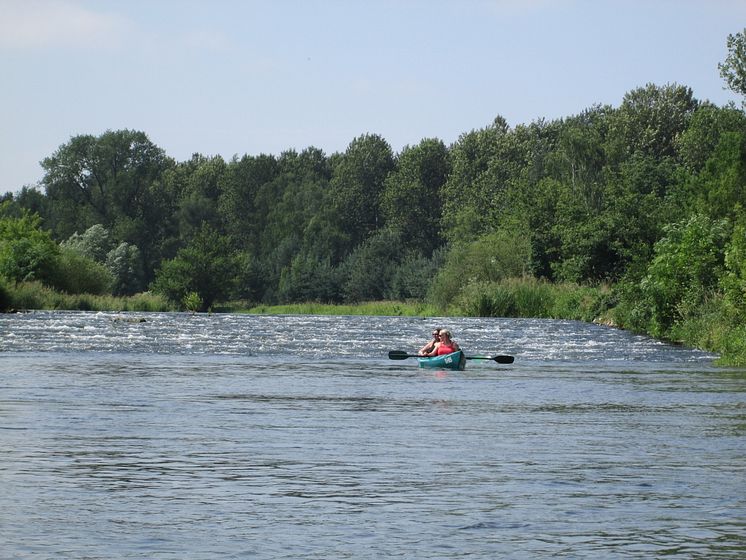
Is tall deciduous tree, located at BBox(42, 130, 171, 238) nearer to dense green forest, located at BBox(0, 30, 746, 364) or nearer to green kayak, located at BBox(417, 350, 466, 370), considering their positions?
dense green forest, located at BBox(0, 30, 746, 364)

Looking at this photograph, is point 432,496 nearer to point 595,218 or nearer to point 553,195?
point 595,218

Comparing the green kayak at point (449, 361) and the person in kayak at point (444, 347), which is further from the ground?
the person in kayak at point (444, 347)

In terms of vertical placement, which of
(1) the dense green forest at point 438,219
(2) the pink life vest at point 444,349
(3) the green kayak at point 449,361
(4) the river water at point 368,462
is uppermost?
(1) the dense green forest at point 438,219

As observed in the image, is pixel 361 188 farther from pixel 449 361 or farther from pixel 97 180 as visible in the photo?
pixel 449 361

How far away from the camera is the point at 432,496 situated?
14039 millimetres

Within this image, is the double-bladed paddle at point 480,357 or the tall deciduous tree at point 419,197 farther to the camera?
the tall deciduous tree at point 419,197

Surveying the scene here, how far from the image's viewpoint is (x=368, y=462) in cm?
1673

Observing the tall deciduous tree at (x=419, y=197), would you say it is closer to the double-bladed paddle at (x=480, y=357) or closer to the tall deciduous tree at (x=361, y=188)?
the tall deciduous tree at (x=361, y=188)

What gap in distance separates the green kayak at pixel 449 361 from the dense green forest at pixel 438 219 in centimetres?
906

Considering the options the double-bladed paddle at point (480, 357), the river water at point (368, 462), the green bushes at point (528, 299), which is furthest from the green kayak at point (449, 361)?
the green bushes at point (528, 299)

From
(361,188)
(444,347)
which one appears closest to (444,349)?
(444,347)

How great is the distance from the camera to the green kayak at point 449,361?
35.9m

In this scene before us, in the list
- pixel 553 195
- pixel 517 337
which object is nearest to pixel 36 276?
pixel 553 195

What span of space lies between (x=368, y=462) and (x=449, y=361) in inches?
764
